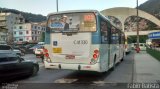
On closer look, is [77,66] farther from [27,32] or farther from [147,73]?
[27,32]

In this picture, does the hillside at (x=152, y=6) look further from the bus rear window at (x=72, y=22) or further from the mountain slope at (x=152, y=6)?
the bus rear window at (x=72, y=22)

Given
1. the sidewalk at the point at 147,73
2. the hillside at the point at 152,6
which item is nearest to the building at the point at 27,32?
the hillside at the point at 152,6

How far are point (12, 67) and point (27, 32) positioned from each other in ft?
372

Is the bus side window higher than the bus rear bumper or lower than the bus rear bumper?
higher

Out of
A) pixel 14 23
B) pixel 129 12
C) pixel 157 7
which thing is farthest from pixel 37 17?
pixel 129 12

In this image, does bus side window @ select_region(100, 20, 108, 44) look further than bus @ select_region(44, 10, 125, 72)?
Yes

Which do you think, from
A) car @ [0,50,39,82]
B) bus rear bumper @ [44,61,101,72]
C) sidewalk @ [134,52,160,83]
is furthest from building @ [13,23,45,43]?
bus rear bumper @ [44,61,101,72]

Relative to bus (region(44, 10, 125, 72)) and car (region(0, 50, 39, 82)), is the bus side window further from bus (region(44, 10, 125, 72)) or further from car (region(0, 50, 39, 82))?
car (region(0, 50, 39, 82))

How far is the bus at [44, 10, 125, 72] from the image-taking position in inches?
509

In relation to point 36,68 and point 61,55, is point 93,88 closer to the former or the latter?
point 61,55

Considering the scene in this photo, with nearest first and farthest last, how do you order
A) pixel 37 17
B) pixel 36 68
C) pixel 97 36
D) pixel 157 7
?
pixel 97 36 → pixel 36 68 → pixel 157 7 → pixel 37 17

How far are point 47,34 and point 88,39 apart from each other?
200 cm

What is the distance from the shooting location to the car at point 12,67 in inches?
481

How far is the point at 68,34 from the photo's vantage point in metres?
13.3
